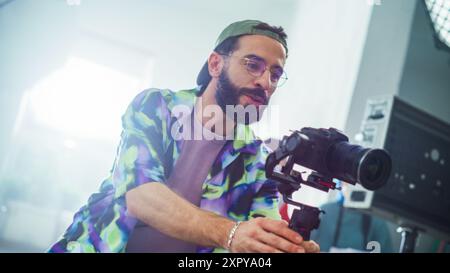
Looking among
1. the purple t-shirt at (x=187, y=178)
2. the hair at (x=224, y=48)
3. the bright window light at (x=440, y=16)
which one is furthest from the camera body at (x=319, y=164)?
the bright window light at (x=440, y=16)

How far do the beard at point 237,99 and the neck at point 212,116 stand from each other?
0.04 feet

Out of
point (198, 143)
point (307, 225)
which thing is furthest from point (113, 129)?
point (307, 225)

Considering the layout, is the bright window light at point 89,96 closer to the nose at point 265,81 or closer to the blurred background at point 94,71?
the blurred background at point 94,71

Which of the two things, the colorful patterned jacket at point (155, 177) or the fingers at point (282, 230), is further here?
the colorful patterned jacket at point (155, 177)

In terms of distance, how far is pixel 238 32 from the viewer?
1110 mm

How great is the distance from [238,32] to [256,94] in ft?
0.55

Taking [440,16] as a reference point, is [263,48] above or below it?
below

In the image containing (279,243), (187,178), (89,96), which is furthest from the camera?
(89,96)

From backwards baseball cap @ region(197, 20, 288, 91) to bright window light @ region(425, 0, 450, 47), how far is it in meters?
0.78

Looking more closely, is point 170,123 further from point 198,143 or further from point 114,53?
point 114,53

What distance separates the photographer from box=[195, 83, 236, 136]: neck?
110cm

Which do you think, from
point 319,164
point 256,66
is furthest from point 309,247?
point 256,66

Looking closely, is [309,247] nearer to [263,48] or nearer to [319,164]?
[319,164]

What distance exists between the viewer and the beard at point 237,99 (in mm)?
1085
